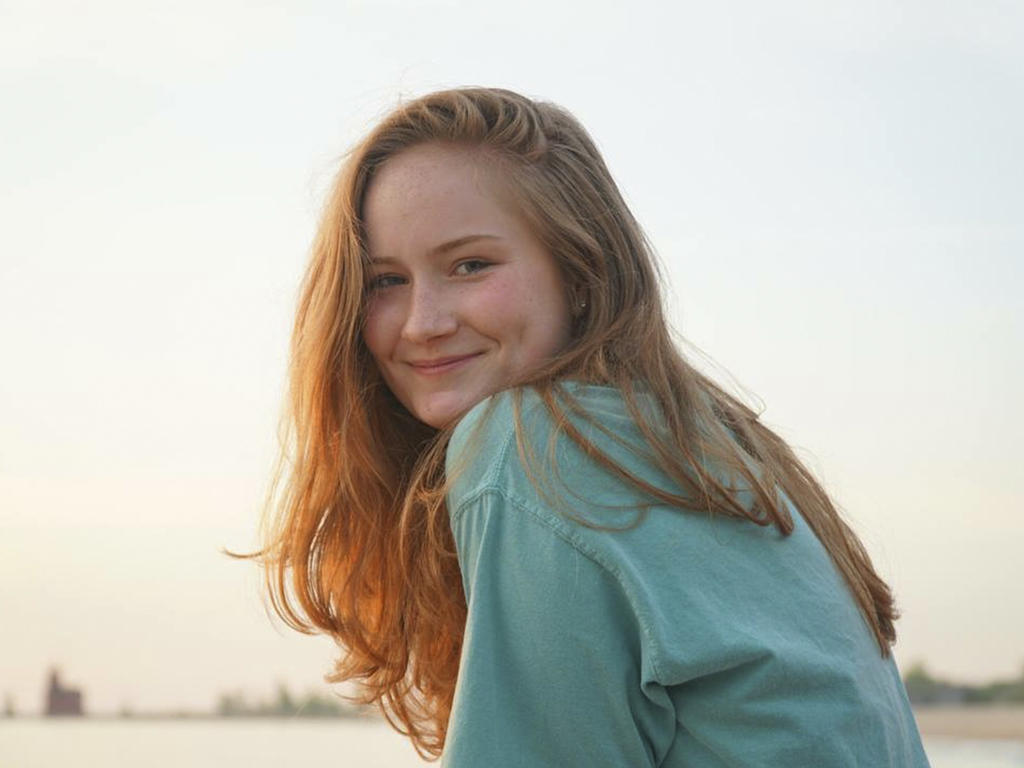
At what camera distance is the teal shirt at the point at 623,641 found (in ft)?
5.81

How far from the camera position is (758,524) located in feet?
6.43

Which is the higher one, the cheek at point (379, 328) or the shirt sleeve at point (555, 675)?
the cheek at point (379, 328)

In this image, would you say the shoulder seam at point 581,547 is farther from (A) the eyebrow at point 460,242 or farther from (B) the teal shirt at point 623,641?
(A) the eyebrow at point 460,242

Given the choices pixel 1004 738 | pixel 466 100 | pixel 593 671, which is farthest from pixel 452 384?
pixel 1004 738

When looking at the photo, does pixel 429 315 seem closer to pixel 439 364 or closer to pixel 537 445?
pixel 439 364

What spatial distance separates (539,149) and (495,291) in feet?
0.89

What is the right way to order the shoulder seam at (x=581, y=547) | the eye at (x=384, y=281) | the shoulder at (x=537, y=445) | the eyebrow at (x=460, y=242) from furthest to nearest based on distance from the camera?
the eye at (x=384, y=281)
the eyebrow at (x=460, y=242)
the shoulder at (x=537, y=445)
the shoulder seam at (x=581, y=547)

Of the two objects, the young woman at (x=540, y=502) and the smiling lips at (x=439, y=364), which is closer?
the young woman at (x=540, y=502)

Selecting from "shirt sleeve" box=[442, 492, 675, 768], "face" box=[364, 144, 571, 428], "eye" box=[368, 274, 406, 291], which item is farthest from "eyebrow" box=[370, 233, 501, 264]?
"shirt sleeve" box=[442, 492, 675, 768]

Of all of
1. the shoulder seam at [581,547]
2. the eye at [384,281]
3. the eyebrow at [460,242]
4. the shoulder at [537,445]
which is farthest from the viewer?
the eye at [384,281]

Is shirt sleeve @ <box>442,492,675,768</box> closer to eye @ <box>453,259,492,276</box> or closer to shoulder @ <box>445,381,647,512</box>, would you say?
shoulder @ <box>445,381,647,512</box>

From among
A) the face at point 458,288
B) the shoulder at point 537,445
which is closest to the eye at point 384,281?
the face at point 458,288

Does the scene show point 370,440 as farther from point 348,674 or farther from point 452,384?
point 348,674

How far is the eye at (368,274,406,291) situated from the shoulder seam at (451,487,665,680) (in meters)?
0.53
